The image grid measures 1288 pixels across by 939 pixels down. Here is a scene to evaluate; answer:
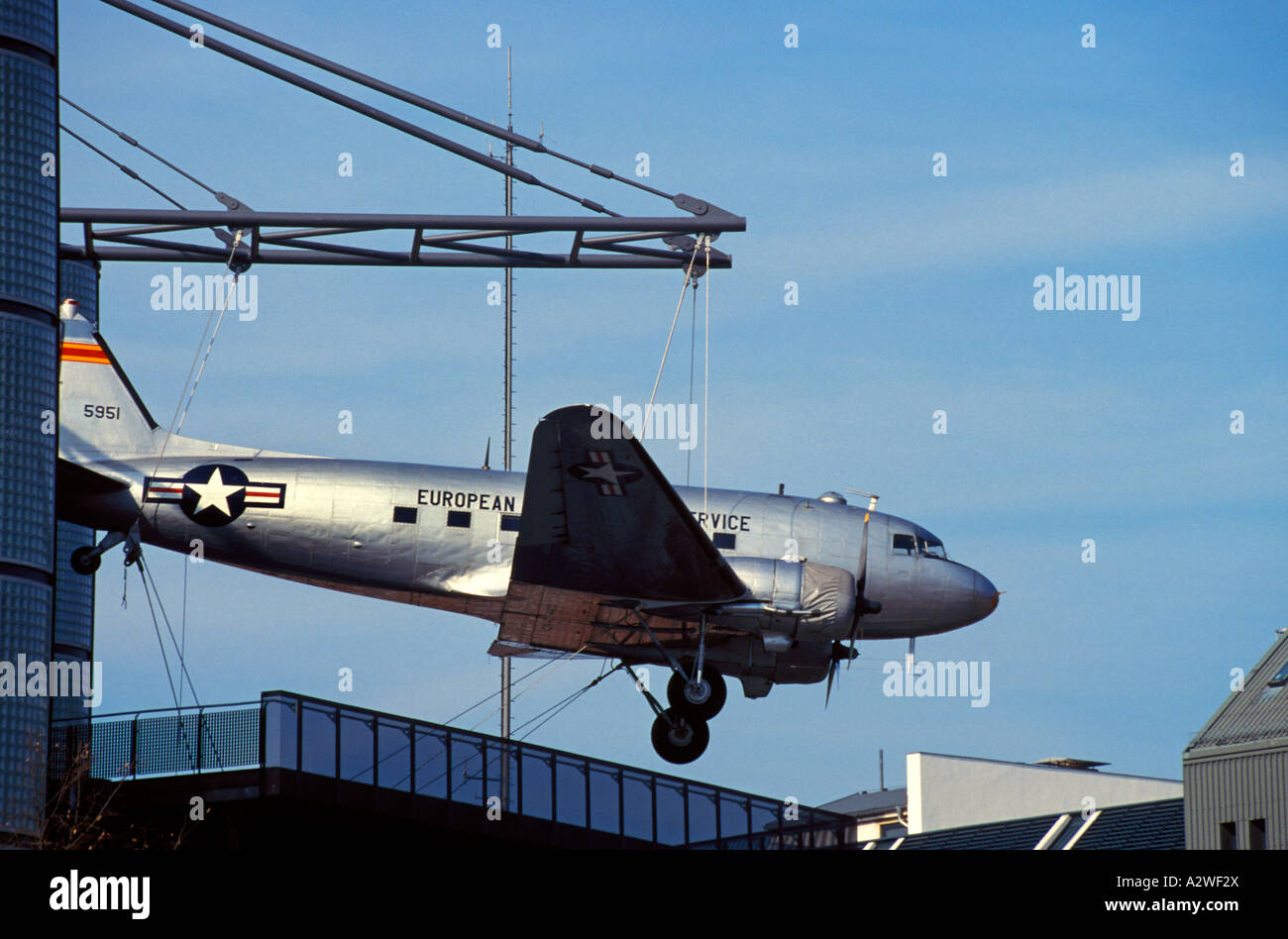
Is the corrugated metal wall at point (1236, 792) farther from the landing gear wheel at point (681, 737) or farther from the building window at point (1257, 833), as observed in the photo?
the landing gear wheel at point (681, 737)

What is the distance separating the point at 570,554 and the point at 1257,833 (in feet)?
54.2

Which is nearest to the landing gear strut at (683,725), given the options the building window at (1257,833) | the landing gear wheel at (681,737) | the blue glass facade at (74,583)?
the landing gear wheel at (681,737)

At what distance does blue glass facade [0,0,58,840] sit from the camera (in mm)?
32500

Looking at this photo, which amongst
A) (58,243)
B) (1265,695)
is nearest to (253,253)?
(58,243)

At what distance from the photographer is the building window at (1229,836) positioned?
3803cm

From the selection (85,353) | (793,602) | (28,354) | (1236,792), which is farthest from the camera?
(85,353)

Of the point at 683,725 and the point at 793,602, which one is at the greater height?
the point at 793,602

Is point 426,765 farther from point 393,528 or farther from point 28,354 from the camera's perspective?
point 28,354

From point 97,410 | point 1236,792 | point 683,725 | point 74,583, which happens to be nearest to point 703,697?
point 683,725

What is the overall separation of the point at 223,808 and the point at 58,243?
36.7 feet

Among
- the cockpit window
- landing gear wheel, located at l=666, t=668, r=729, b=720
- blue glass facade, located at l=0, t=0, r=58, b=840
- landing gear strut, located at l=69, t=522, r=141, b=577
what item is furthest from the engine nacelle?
blue glass facade, located at l=0, t=0, r=58, b=840

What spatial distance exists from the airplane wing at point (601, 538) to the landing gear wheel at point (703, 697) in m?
1.36

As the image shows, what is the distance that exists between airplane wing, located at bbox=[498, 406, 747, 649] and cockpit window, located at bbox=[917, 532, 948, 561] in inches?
205

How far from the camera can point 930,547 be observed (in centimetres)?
3547
